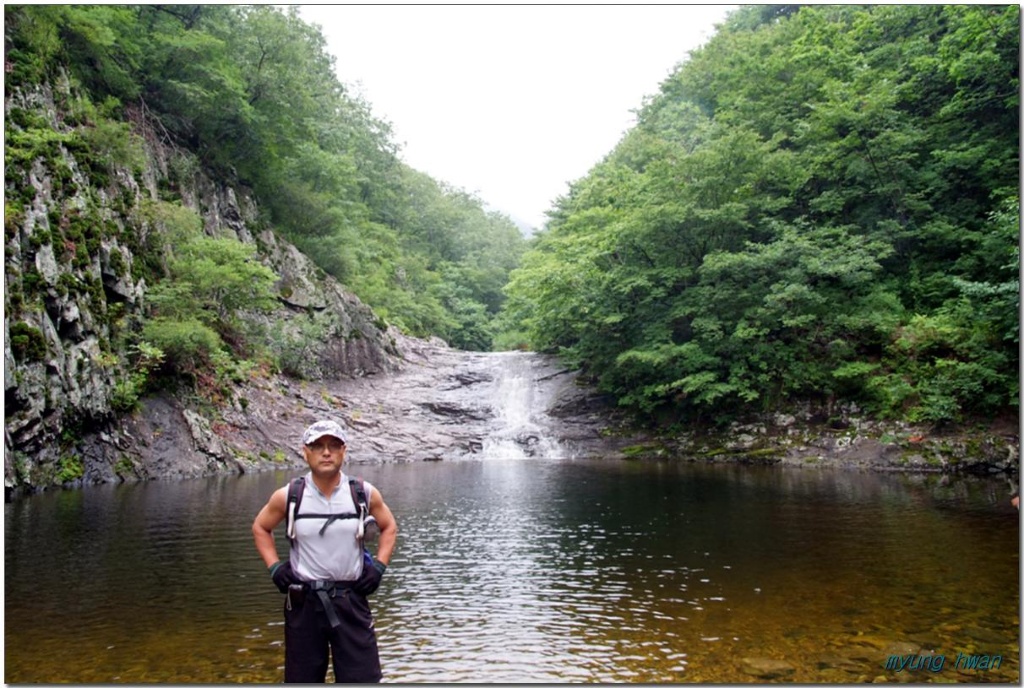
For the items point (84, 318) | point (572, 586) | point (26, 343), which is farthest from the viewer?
point (84, 318)

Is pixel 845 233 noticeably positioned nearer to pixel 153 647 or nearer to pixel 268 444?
pixel 268 444

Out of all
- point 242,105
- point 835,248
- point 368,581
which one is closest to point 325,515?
point 368,581

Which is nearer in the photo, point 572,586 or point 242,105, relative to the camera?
point 572,586

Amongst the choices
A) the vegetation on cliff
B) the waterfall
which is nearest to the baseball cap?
the vegetation on cliff

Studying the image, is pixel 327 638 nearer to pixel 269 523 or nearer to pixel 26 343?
pixel 269 523

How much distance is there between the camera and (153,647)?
6.16m

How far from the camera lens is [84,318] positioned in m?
18.2

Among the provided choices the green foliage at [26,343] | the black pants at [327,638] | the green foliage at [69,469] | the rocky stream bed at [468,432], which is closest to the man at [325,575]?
the black pants at [327,638]

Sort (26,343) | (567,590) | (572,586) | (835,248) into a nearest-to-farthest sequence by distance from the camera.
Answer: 1. (567,590)
2. (572,586)
3. (26,343)
4. (835,248)

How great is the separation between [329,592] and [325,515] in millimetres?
420

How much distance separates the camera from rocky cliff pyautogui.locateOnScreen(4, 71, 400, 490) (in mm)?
15781

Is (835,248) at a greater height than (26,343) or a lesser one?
greater

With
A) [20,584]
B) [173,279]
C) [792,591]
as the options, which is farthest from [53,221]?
[792,591]

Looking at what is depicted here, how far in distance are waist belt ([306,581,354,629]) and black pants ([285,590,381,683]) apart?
20mm
